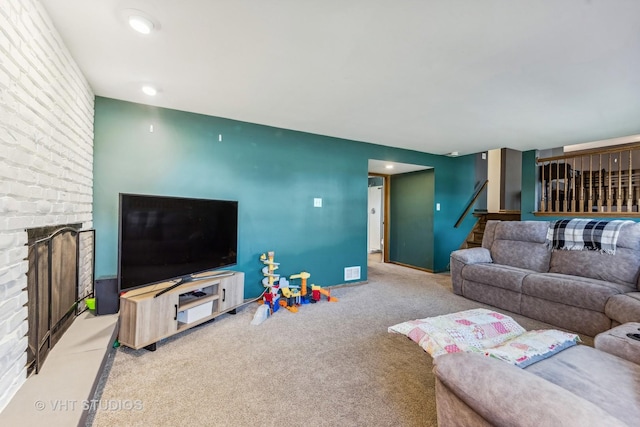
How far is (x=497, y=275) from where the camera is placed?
342cm

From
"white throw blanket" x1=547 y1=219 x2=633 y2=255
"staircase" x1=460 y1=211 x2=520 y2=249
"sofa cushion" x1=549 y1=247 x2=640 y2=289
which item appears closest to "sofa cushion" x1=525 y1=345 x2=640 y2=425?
"sofa cushion" x1=549 y1=247 x2=640 y2=289

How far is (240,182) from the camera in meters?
3.51

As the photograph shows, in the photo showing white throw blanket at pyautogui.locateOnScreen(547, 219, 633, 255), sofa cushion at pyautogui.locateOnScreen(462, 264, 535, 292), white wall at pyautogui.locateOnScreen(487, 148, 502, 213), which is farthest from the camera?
white wall at pyautogui.locateOnScreen(487, 148, 502, 213)

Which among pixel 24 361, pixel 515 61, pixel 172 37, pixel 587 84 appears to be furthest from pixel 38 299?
pixel 587 84

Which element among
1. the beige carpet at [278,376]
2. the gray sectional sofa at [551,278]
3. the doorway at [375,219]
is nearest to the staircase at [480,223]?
the gray sectional sofa at [551,278]

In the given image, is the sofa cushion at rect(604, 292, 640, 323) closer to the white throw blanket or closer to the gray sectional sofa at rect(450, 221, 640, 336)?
the gray sectional sofa at rect(450, 221, 640, 336)

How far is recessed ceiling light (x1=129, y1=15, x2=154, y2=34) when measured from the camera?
1.65 metres

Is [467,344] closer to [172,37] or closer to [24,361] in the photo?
[24,361]

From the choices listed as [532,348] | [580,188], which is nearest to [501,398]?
[532,348]

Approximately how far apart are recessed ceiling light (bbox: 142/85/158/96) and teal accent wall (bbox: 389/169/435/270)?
447 cm

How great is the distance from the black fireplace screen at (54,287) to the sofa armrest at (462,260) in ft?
13.3

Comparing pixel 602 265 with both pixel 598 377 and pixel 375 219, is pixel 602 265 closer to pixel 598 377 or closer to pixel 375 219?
pixel 598 377

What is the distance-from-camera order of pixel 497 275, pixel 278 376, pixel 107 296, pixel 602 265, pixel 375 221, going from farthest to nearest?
pixel 375 221
pixel 497 275
pixel 602 265
pixel 107 296
pixel 278 376

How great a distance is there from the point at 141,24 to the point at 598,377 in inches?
117
